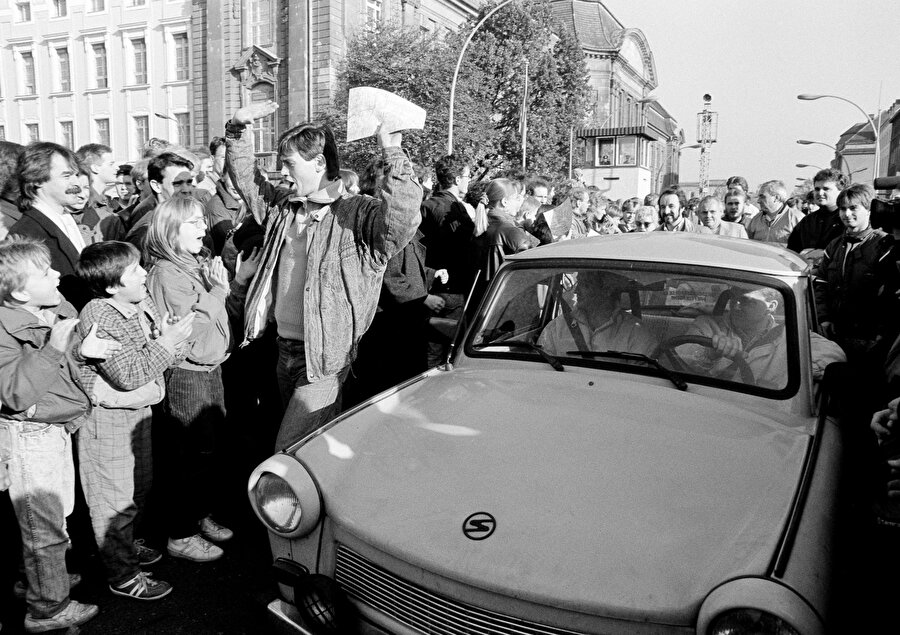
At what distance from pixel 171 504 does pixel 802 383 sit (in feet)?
10.5

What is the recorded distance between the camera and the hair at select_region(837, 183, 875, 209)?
565cm

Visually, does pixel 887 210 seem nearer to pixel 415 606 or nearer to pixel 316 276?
pixel 316 276

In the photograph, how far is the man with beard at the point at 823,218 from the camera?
7.03 metres

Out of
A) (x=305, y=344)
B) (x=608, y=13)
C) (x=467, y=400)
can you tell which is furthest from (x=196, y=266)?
(x=608, y=13)

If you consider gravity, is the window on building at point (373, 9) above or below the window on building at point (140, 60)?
above

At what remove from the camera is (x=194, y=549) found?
12.1 feet

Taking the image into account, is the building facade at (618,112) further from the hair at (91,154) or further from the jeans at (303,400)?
the jeans at (303,400)

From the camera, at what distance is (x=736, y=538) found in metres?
2.01

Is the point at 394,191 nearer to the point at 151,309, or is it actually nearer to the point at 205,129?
the point at 151,309

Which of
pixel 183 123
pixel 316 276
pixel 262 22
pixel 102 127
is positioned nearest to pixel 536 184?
pixel 316 276

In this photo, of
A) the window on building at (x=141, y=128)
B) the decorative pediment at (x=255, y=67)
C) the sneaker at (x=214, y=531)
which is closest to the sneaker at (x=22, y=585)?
the sneaker at (x=214, y=531)

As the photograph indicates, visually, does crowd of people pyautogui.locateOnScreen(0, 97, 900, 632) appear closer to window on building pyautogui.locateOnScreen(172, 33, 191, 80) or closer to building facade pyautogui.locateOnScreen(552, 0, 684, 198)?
building facade pyautogui.locateOnScreen(552, 0, 684, 198)

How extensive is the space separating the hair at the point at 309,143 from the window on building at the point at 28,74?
153ft

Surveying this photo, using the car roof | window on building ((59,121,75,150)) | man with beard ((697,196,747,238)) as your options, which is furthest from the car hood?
window on building ((59,121,75,150))
